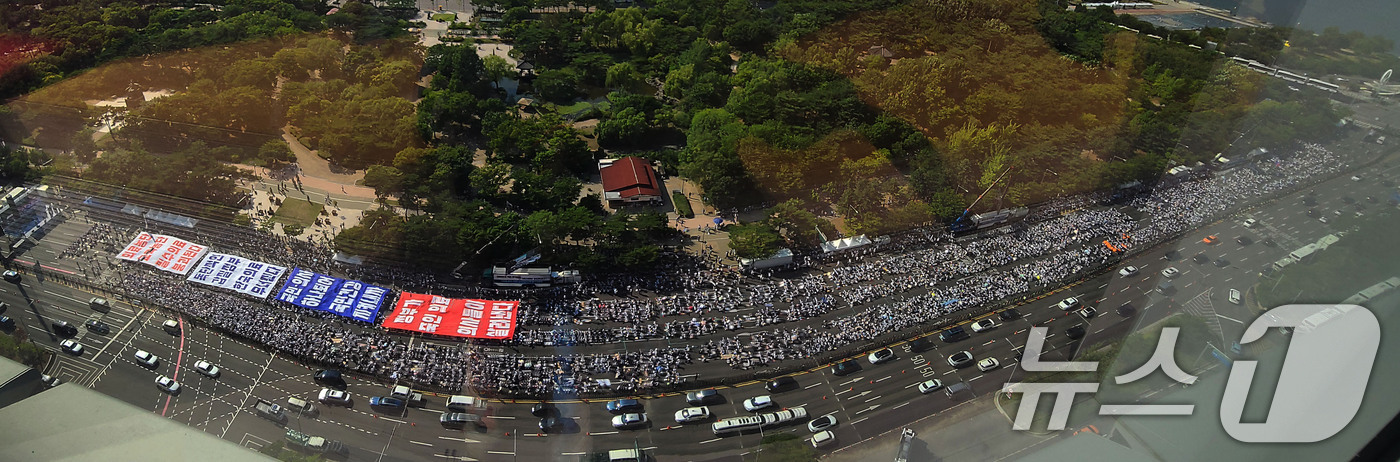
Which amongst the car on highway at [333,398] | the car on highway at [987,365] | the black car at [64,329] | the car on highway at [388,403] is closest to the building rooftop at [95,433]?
the car on highway at [388,403]

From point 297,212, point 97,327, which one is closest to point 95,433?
point 97,327

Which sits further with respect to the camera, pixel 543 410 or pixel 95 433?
pixel 543 410

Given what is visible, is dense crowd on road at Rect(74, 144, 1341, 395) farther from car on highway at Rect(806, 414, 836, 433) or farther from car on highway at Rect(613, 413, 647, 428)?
car on highway at Rect(806, 414, 836, 433)

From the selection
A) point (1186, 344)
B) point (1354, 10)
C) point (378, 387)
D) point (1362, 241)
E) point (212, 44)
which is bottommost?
point (378, 387)

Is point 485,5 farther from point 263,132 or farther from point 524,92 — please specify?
point 263,132

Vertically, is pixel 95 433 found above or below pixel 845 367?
above

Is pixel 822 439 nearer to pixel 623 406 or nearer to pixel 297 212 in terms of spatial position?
pixel 623 406

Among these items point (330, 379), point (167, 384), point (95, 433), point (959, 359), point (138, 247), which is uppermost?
point (95, 433)

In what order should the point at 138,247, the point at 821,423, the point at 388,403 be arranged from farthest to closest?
the point at 138,247 < the point at 821,423 < the point at 388,403

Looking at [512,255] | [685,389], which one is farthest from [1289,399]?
[512,255]
